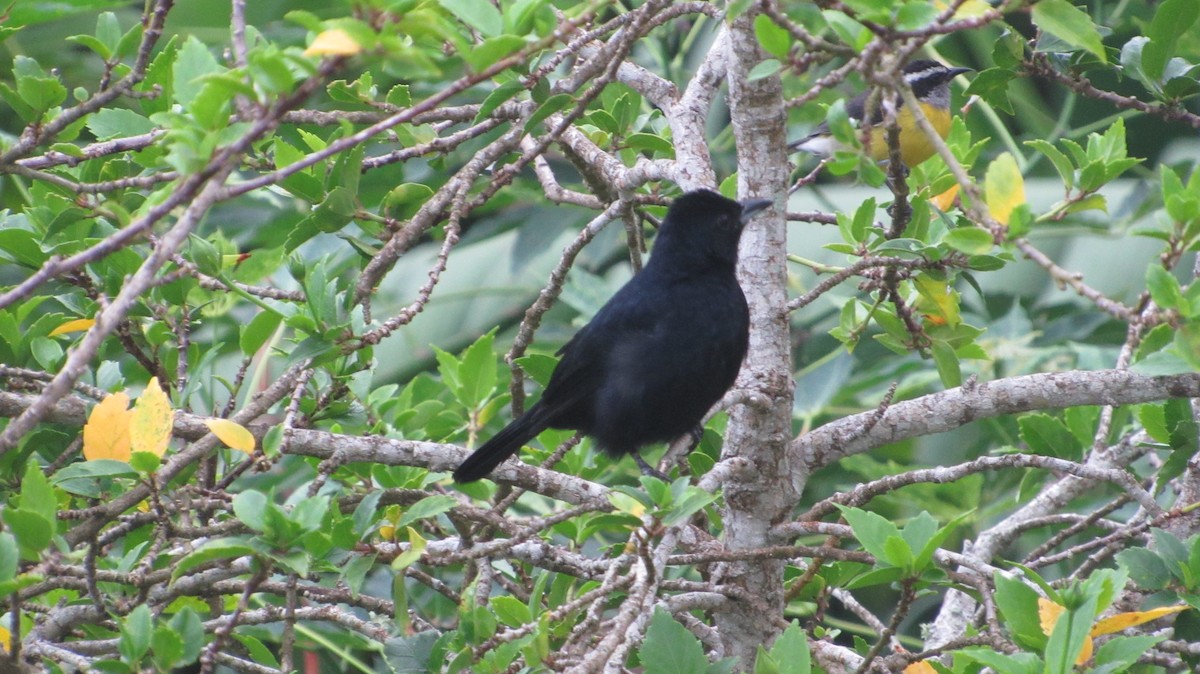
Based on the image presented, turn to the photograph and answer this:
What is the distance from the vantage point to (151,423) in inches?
92.7

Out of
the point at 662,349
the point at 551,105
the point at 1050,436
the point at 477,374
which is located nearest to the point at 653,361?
the point at 662,349

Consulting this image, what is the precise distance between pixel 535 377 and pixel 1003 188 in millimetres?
1712

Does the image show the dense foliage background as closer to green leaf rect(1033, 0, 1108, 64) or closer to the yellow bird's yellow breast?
green leaf rect(1033, 0, 1108, 64)

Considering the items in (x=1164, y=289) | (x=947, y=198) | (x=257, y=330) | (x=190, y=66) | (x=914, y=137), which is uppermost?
(x=190, y=66)

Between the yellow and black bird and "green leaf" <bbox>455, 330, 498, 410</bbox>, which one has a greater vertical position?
the yellow and black bird

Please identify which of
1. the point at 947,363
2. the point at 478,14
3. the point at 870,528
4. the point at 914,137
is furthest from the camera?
the point at 914,137

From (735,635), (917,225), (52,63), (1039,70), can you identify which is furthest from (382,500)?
(52,63)

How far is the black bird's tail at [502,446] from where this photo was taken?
9.65ft

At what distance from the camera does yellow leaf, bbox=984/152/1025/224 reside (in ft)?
6.93

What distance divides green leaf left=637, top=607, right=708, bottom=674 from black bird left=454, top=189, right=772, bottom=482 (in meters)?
1.21

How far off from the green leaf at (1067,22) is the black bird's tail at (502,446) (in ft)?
5.31

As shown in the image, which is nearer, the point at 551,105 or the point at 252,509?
the point at 252,509

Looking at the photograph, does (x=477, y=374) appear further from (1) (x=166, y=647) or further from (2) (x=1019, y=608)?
(2) (x=1019, y=608)

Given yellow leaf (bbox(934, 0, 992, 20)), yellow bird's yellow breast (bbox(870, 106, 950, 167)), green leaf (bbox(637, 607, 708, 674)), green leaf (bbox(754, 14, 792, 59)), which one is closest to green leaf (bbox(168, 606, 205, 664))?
green leaf (bbox(637, 607, 708, 674))
